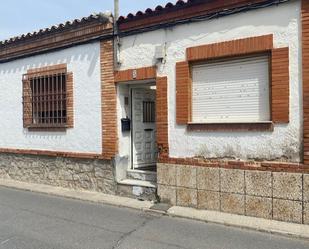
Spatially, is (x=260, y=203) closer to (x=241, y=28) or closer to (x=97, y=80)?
(x=241, y=28)

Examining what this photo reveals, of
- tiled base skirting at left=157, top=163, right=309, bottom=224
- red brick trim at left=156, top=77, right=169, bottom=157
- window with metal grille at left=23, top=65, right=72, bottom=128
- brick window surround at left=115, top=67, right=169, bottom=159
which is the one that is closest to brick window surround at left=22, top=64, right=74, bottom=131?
window with metal grille at left=23, top=65, right=72, bottom=128

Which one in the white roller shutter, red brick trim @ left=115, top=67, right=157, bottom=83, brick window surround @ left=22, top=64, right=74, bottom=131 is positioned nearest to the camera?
the white roller shutter

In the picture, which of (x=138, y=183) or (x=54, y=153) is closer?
(x=138, y=183)

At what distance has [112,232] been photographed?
6023 millimetres

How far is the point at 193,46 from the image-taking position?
23.9 ft

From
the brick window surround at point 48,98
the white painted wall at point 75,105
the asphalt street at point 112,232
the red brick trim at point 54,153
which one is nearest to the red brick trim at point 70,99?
the brick window surround at point 48,98

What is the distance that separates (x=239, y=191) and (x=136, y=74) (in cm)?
340

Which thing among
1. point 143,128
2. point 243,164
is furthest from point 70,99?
point 243,164

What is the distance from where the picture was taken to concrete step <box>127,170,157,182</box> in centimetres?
840

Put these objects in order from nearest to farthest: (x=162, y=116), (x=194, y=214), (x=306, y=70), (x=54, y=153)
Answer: (x=306, y=70)
(x=194, y=214)
(x=162, y=116)
(x=54, y=153)

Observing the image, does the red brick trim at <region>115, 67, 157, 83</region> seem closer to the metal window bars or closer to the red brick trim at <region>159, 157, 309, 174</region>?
the red brick trim at <region>159, 157, 309, 174</region>

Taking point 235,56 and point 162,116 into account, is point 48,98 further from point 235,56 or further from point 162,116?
point 235,56

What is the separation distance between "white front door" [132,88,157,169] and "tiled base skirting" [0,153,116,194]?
0.82m

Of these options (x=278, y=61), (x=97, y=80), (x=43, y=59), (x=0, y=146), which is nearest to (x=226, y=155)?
(x=278, y=61)
